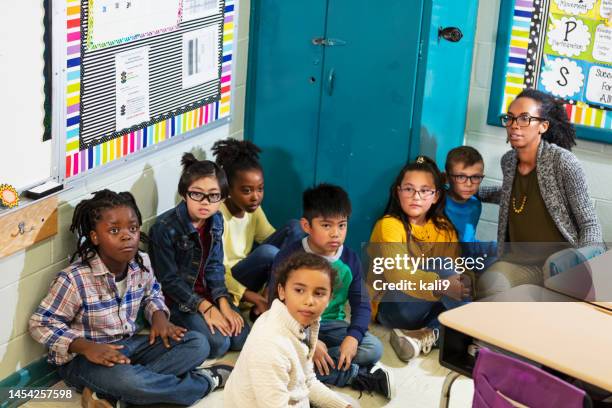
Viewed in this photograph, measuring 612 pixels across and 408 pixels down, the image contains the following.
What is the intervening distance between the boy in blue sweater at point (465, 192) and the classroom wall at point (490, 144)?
1.22ft

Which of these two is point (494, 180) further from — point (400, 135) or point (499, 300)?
point (499, 300)

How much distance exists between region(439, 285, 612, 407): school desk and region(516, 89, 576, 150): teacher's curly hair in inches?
41.7

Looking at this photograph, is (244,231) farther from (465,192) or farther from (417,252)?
(465,192)

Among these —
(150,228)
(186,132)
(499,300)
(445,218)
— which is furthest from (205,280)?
(499,300)

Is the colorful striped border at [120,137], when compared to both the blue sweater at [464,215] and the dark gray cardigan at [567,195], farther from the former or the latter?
the dark gray cardigan at [567,195]

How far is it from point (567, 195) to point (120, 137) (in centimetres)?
173

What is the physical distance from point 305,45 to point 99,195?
1308 mm

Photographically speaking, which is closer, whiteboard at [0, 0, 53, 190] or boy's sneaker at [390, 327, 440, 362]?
whiteboard at [0, 0, 53, 190]

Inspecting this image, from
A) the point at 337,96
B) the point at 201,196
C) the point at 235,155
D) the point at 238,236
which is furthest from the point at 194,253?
the point at 337,96

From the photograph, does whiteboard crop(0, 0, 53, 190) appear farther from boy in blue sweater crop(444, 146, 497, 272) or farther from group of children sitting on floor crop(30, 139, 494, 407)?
boy in blue sweater crop(444, 146, 497, 272)

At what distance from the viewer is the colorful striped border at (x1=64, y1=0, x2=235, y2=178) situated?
3.30 meters

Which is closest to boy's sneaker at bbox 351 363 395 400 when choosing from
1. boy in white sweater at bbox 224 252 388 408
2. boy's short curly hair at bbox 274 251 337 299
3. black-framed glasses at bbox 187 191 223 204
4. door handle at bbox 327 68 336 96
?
boy in white sweater at bbox 224 252 388 408

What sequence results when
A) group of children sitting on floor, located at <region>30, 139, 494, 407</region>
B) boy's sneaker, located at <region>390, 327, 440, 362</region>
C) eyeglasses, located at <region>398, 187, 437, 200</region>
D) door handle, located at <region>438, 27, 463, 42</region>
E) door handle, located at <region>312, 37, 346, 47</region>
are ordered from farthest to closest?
door handle, located at <region>312, 37, 346, 47</region>
door handle, located at <region>438, 27, 463, 42</region>
eyeglasses, located at <region>398, 187, 437, 200</region>
boy's sneaker, located at <region>390, 327, 440, 362</region>
group of children sitting on floor, located at <region>30, 139, 494, 407</region>

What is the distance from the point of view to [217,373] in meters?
3.50
